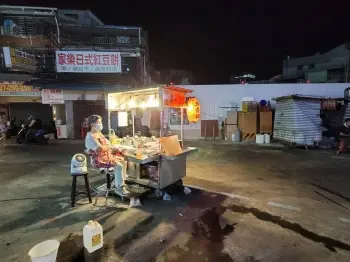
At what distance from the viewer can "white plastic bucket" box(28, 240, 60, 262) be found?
277 cm

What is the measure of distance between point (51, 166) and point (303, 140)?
12.0 m

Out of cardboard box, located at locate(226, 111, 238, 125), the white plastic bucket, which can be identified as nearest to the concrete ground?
the white plastic bucket

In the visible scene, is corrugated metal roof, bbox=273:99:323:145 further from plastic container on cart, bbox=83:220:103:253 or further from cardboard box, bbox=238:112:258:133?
plastic container on cart, bbox=83:220:103:253

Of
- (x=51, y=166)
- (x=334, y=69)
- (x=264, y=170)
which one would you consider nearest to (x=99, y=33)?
(x=51, y=166)

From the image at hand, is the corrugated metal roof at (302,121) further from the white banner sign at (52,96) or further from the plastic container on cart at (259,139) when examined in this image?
the white banner sign at (52,96)

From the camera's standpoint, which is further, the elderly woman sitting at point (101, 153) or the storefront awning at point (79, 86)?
the storefront awning at point (79, 86)

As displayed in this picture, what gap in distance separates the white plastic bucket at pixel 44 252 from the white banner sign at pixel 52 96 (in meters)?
14.0

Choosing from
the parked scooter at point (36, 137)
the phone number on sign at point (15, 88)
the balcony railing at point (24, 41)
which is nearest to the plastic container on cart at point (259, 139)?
the parked scooter at point (36, 137)

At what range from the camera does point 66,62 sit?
560 inches

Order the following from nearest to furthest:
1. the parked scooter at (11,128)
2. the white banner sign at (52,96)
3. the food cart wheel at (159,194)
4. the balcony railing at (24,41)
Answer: the food cart wheel at (159,194)
the white banner sign at (52,96)
the balcony railing at (24,41)
the parked scooter at (11,128)

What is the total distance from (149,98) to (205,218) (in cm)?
331

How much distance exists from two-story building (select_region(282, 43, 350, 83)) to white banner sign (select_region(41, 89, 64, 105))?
65.5ft

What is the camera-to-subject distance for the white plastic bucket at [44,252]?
109 inches

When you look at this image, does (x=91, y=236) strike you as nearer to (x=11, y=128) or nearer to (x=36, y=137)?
(x=36, y=137)
